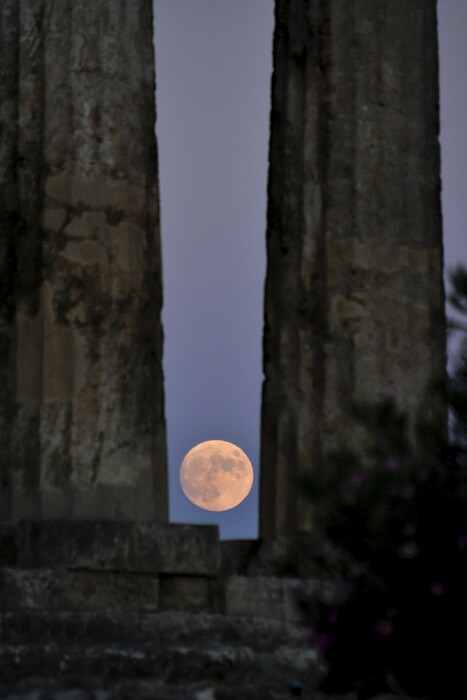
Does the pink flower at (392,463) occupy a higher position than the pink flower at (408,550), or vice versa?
the pink flower at (392,463)

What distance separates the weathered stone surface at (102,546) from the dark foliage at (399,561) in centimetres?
292

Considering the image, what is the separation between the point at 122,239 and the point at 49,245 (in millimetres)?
392

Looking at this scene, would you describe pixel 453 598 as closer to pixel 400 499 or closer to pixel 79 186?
pixel 400 499

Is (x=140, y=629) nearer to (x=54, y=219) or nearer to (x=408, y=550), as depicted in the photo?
(x=54, y=219)

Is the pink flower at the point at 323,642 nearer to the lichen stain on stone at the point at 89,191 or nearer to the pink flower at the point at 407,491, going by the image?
the pink flower at the point at 407,491

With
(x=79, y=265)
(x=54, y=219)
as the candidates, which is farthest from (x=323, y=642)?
(x=54, y=219)

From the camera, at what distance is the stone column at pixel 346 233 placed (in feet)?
32.0

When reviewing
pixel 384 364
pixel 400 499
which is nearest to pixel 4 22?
pixel 384 364

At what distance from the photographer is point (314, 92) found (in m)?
10.2

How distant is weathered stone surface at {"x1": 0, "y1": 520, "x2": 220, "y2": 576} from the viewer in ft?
29.7

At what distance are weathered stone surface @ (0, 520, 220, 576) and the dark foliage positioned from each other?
2.92m

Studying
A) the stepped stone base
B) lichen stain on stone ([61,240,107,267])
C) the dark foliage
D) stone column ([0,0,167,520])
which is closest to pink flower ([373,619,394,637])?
the dark foliage

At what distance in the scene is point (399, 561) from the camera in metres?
6.09

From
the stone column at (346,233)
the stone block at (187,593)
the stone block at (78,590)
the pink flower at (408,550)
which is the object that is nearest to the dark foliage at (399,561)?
the pink flower at (408,550)
